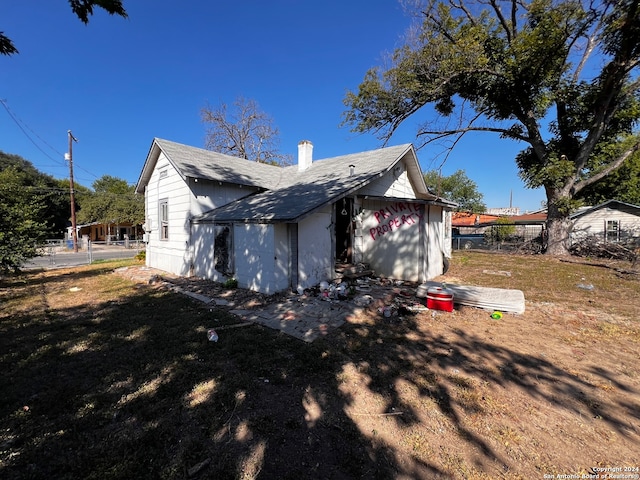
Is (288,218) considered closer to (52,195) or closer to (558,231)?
(558,231)

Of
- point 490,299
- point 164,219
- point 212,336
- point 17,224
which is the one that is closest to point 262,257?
point 212,336

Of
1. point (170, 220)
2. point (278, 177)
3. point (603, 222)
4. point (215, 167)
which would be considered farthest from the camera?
point (603, 222)

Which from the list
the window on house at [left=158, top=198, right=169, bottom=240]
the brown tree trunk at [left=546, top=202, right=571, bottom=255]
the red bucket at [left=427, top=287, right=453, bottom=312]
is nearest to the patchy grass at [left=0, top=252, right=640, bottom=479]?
the red bucket at [left=427, top=287, right=453, bottom=312]

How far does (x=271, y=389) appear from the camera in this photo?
335 centimetres

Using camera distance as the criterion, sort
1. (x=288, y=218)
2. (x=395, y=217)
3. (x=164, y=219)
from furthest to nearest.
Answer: (x=164, y=219)
(x=395, y=217)
(x=288, y=218)

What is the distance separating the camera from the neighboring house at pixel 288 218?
760 centimetres

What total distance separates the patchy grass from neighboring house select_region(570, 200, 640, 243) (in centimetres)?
2261

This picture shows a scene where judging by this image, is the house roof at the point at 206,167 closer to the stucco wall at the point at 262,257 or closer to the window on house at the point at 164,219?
the window on house at the point at 164,219

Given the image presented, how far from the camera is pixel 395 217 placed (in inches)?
374

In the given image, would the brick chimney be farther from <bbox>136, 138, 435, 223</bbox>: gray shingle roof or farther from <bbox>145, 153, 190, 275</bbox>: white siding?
<bbox>145, 153, 190, 275</bbox>: white siding

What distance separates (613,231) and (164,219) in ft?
103

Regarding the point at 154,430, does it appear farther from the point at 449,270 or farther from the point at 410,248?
the point at 449,270

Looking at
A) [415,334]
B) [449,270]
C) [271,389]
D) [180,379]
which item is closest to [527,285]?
[449,270]

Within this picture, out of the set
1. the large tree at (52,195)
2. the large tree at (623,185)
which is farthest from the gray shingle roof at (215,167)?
the large tree at (52,195)
